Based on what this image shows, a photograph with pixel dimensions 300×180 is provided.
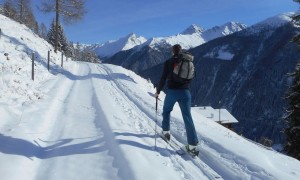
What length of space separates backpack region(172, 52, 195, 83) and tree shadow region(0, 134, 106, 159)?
2.21 m

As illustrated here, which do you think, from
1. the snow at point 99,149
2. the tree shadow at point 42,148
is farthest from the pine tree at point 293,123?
the tree shadow at point 42,148

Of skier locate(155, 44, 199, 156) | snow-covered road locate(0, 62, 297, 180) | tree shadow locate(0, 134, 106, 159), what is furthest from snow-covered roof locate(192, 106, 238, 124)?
tree shadow locate(0, 134, 106, 159)

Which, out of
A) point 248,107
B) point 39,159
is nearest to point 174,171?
point 39,159

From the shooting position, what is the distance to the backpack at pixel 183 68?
823cm

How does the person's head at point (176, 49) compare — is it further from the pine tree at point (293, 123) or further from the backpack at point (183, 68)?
the pine tree at point (293, 123)

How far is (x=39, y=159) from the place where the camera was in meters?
6.96

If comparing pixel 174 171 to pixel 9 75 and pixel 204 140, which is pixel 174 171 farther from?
pixel 9 75

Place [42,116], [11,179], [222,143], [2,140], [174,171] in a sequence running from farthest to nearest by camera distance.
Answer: [42,116] < [222,143] < [2,140] < [174,171] < [11,179]

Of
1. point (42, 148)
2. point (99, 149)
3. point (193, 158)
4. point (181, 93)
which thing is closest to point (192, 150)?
point (193, 158)

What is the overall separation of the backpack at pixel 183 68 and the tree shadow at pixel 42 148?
221 cm

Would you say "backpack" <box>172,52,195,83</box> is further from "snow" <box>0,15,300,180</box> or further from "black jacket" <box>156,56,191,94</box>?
"snow" <box>0,15,300,180</box>

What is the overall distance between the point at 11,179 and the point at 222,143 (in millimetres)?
5313

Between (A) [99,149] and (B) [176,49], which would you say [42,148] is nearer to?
(A) [99,149]

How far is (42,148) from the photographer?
7641 millimetres
